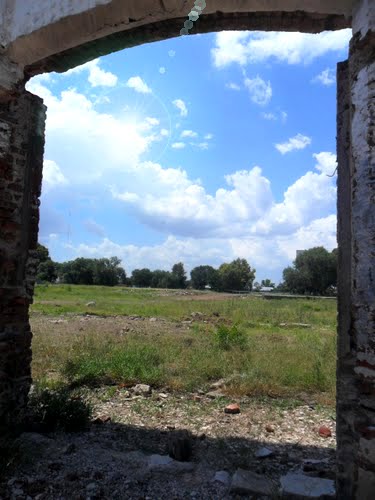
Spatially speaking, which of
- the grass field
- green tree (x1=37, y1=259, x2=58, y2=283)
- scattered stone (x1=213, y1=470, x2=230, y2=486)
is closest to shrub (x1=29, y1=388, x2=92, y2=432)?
the grass field

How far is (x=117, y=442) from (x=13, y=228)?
2028mm

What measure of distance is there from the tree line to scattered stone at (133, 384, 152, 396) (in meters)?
37.0

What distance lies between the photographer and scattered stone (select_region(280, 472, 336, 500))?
7.97 ft

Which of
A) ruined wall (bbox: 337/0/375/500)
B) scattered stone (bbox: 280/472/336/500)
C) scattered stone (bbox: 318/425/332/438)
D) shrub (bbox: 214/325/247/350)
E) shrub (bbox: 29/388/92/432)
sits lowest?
scattered stone (bbox: 318/425/332/438)

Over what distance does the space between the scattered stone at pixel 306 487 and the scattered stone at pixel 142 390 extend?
2.55 meters

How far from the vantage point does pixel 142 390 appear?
16.3ft

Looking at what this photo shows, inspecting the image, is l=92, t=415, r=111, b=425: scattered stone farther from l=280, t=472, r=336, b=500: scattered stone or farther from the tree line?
the tree line

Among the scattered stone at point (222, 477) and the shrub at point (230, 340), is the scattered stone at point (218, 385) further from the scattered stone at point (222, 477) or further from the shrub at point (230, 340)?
the scattered stone at point (222, 477)

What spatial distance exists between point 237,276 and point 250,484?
201 ft

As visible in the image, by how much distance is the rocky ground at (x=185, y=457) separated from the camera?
259 cm

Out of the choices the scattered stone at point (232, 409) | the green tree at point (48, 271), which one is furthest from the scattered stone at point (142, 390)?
the green tree at point (48, 271)

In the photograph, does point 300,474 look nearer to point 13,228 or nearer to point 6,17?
point 13,228

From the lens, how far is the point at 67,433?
11.4 feet

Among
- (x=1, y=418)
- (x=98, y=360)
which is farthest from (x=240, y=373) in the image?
(x=1, y=418)
